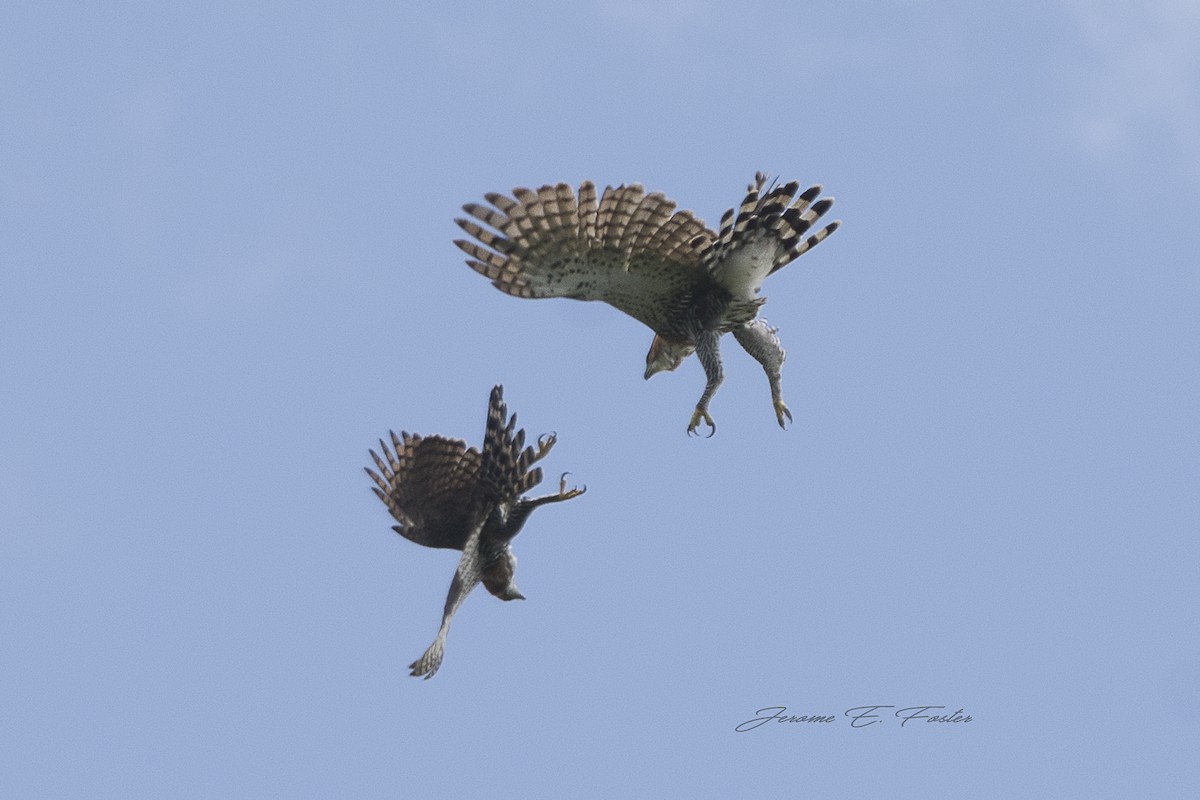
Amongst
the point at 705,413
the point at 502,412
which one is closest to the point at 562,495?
the point at 502,412

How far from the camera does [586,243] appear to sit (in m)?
20.2

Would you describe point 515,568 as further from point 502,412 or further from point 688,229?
point 688,229

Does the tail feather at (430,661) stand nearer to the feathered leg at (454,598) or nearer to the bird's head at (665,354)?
the feathered leg at (454,598)

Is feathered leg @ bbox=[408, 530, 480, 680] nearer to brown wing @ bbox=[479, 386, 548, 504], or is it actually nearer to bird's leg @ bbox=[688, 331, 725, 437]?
brown wing @ bbox=[479, 386, 548, 504]

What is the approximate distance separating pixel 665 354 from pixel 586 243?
7.84ft

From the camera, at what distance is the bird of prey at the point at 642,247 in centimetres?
2003

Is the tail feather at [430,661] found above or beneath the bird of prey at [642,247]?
beneath

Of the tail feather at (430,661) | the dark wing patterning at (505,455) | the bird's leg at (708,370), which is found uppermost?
the bird's leg at (708,370)

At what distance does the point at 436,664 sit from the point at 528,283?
3588 millimetres

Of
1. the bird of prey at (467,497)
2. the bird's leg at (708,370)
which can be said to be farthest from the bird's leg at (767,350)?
the bird of prey at (467,497)

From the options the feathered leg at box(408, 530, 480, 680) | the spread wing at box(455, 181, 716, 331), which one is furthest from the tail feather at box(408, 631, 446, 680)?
the spread wing at box(455, 181, 716, 331)

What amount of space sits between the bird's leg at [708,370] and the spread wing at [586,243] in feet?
2.26

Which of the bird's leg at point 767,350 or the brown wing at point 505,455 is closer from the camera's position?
the brown wing at point 505,455

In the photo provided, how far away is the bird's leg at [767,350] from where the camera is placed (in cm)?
2206
